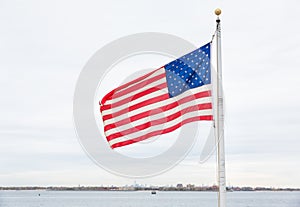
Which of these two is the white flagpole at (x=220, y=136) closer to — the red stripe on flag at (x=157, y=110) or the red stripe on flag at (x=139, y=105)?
the red stripe on flag at (x=157, y=110)

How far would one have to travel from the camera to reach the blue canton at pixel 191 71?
14.1m

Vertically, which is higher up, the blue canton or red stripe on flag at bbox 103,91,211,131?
the blue canton

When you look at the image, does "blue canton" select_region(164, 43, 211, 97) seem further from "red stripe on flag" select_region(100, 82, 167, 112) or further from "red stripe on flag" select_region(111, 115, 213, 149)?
"red stripe on flag" select_region(111, 115, 213, 149)

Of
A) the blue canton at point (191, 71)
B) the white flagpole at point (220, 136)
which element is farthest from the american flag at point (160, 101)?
the white flagpole at point (220, 136)

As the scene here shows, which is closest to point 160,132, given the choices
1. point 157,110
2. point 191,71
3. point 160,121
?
point 160,121

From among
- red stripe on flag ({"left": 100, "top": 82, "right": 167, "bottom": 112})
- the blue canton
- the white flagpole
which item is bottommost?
the white flagpole

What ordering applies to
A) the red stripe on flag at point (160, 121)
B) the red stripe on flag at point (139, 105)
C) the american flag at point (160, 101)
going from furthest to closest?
the red stripe on flag at point (139, 105), the american flag at point (160, 101), the red stripe on flag at point (160, 121)

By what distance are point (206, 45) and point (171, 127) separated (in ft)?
7.40

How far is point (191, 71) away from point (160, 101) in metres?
1.13

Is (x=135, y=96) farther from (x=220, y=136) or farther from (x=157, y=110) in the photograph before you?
(x=220, y=136)

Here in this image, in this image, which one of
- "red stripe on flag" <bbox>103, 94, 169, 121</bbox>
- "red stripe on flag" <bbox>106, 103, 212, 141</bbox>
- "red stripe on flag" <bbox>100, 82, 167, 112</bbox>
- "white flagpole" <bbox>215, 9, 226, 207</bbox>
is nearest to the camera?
"white flagpole" <bbox>215, 9, 226, 207</bbox>

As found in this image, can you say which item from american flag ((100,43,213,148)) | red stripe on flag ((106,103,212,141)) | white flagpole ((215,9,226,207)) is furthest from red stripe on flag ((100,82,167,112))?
white flagpole ((215,9,226,207))

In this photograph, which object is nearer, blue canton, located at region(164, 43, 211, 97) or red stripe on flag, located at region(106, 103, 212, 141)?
red stripe on flag, located at region(106, 103, 212, 141)

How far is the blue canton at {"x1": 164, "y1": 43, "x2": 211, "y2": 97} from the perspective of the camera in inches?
557
